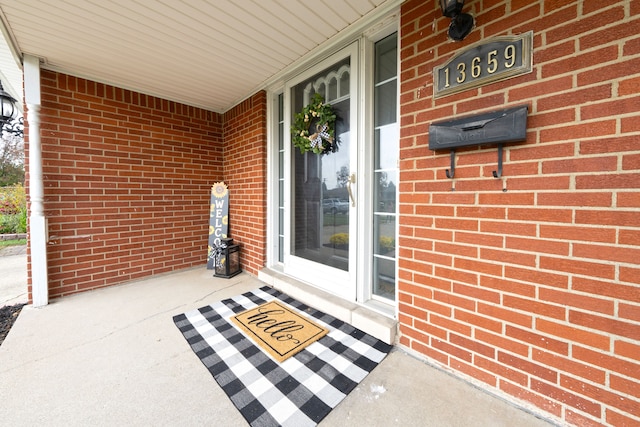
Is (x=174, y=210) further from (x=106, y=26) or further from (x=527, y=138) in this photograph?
(x=527, y=138)

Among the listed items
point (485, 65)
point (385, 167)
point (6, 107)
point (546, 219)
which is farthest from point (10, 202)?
point (546, 219)

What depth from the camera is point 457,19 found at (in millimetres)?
1385

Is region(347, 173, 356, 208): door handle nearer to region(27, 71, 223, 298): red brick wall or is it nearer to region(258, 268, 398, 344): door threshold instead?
region(258, 268, 398, 344): door threshold

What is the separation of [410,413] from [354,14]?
258cm

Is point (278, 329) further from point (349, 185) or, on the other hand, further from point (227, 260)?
point (227, 260)

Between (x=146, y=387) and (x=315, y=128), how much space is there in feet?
7.72

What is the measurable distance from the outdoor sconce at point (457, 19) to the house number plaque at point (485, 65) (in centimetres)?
9

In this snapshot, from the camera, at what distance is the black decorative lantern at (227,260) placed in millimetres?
3201

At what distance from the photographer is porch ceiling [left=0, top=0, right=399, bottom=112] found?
5.64 feet

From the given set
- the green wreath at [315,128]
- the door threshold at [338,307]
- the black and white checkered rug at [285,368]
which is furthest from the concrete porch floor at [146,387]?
the green wreath at [315,128]

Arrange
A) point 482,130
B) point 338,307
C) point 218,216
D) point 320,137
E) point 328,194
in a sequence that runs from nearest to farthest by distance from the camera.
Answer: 1. point 482,130
2. point 338,307
3. point 320,137
4. point 328,194
5. point 218,216

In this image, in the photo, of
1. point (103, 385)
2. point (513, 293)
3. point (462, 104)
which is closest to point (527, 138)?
point (462, 104)

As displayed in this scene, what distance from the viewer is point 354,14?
6.01ft

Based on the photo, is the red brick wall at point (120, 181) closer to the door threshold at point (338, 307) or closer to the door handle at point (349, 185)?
the door threshold at point (338, 307)
